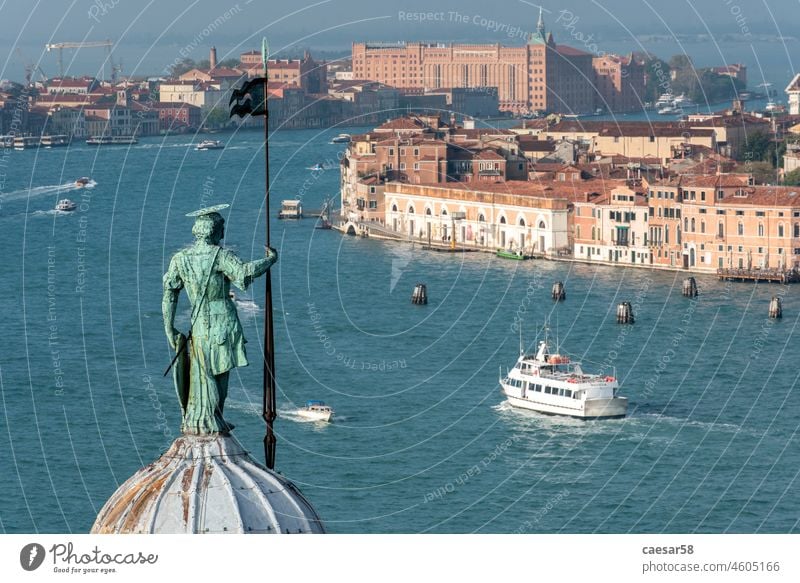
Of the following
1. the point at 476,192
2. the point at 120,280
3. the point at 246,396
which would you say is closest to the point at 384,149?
the point at 476,192

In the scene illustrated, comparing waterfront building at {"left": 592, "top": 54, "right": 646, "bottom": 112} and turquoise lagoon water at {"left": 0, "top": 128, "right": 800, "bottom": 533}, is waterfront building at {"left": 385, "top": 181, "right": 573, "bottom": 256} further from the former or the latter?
waterfront building at {"left": 592, "top": 54, "right": 646, "bottom": 112}

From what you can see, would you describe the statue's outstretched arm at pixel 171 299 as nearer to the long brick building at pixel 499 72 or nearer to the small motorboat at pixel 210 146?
the small motorboat at pixel 210 146

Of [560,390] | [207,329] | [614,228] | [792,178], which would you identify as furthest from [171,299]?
[792,178]

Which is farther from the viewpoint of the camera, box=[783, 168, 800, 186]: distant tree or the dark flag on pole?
box=[783, 168, 800, 186]: distant tree

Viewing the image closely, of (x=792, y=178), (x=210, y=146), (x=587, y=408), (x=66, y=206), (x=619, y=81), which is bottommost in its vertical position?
(x=587, y=408)

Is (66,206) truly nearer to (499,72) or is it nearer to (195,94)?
(195,94)

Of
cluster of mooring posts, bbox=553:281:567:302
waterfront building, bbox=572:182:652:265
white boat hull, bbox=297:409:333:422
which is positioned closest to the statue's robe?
Answer: white boat hull, bbox=297:409:333:422

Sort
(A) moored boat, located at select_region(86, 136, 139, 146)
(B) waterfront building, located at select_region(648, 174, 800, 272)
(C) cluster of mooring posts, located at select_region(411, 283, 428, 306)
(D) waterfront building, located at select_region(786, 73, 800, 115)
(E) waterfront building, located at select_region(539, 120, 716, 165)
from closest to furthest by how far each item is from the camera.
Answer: (C) cluster of mooring posts, located at select_region(411, 283, 428, 306) → (B) waterfront building, located at select_region(648, 174, 800, 272) → (E) waterfront building, located at select_region(539, 120, 716, 165) → (D) waterfront building, located at select_region(786, 73, 800, 115) → (A) moored boat, located at select_region(86, 136, 139, 146)
